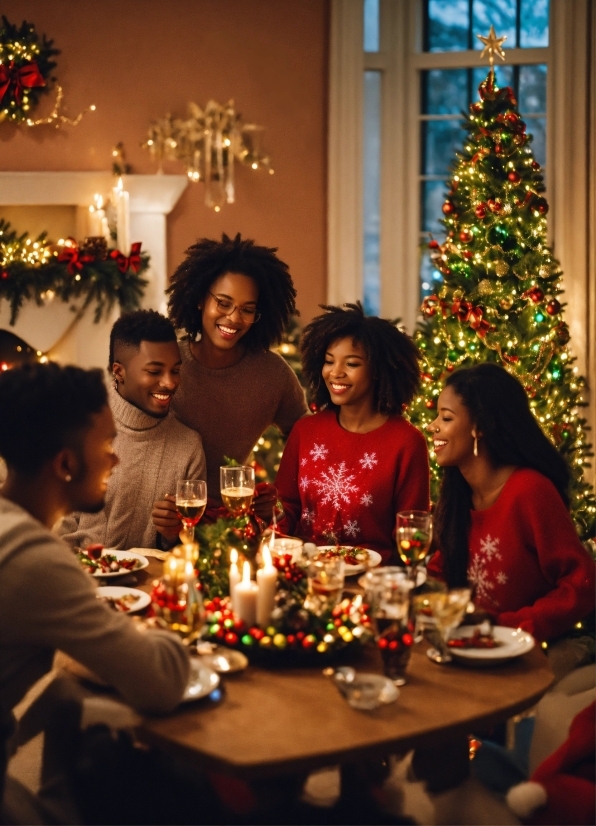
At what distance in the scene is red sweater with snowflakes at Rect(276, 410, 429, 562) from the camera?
2.87m

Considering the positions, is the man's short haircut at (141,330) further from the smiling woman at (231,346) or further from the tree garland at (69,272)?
the tree garland at (69,272)

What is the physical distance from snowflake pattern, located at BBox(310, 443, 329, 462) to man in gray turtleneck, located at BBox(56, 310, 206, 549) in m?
0.33

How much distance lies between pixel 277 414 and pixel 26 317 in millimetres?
2547

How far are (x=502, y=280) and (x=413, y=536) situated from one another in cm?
239

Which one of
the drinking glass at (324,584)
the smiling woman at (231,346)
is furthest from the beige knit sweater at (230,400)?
the drinking glass at (324,584)

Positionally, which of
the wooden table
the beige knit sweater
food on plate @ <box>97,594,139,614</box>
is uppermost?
the beige knit sweater

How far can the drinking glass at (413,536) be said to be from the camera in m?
2.19

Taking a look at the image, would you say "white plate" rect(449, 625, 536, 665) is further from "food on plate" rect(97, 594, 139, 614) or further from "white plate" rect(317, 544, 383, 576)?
"food on plate" rect(97, 594, 139, 614)

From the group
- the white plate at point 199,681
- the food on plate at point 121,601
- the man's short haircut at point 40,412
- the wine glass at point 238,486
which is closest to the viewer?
the white plate at point 199,681

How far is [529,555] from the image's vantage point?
2.47 m

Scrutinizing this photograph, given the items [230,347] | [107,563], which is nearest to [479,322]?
[230,347]

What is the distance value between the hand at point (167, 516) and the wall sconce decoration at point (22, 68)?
3.33m

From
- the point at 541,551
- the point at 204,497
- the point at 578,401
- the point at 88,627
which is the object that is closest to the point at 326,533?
the point at 204,497

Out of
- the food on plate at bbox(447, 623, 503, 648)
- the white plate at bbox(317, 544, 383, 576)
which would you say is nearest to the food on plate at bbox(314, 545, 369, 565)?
the white plate at bbox(317, 544, 383, 576)
